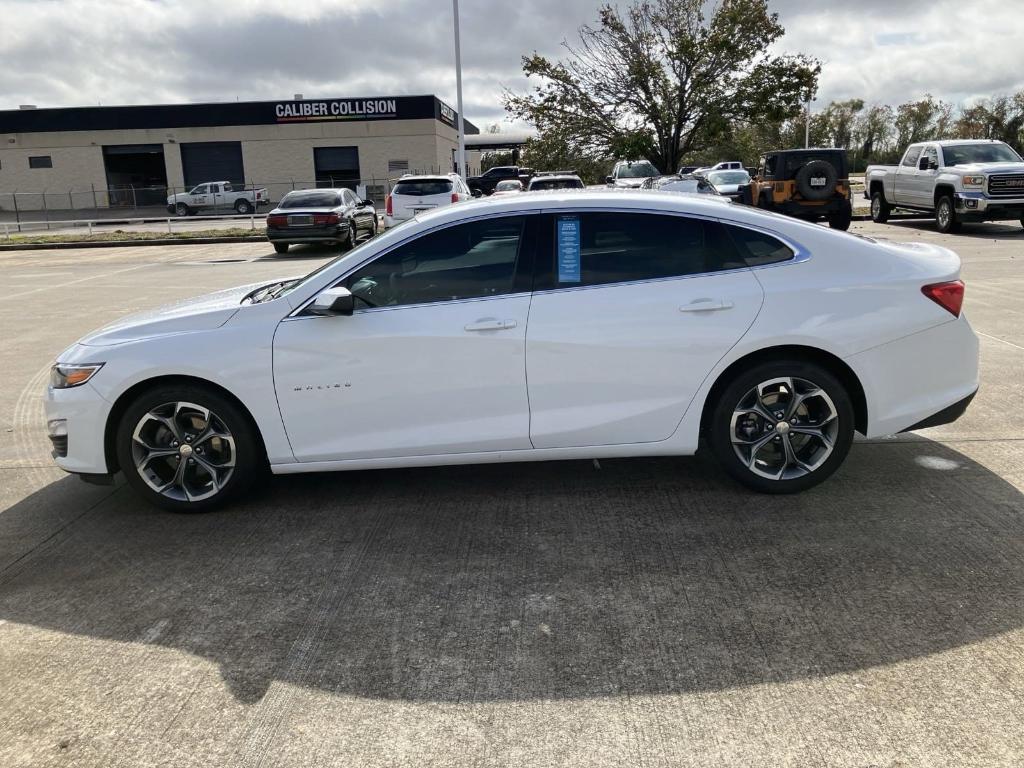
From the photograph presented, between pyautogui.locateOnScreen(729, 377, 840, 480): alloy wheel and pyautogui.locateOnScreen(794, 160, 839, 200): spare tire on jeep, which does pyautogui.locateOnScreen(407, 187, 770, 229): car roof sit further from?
pyautogui.locateOnScreen(794, 160, 839, 200): spare tire on jeep

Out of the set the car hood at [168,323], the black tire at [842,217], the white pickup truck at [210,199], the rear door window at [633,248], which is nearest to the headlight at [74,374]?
the car hood at [168,323]

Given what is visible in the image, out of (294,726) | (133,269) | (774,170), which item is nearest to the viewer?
(294,726)

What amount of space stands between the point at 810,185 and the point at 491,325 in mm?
19208

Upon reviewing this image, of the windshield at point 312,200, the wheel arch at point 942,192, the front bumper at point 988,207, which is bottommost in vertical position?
the front bumper at point 988,207

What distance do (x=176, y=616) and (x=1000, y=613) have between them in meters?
3.27

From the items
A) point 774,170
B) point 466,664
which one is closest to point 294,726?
point 466,664

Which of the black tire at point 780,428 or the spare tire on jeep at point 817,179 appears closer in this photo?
the black tire at point 780,428

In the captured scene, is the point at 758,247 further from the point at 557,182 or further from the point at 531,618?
the point at 557,182

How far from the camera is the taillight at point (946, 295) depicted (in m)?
4.59

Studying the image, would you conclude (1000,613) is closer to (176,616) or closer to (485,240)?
(485,240)

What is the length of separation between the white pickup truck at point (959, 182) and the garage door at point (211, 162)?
38158 mm

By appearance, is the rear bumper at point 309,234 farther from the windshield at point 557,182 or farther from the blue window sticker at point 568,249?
the blue window sticker at point 568,249

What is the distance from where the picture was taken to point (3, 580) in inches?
162

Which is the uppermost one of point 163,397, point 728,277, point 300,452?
point 728,277
